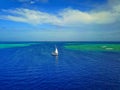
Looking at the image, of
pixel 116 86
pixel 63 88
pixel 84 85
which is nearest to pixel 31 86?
pixel 63 88

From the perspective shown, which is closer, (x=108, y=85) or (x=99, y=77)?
(x=108, y=85)

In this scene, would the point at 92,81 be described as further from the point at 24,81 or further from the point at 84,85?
the point at 24,81

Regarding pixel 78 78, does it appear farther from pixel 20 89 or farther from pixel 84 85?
pixel 20 89

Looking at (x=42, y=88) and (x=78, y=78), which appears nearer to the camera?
(x=42, y=88)

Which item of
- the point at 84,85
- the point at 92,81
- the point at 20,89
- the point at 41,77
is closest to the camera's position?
the point at 20,89

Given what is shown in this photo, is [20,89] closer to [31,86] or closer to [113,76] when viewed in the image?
[31,86]

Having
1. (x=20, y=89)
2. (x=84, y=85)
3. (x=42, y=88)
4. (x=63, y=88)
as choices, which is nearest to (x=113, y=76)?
(x=84, y=85)

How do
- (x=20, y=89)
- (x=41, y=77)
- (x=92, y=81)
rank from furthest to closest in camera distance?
(x=41, y=77) → (x=92, y=81) → (x=20, y=89)
